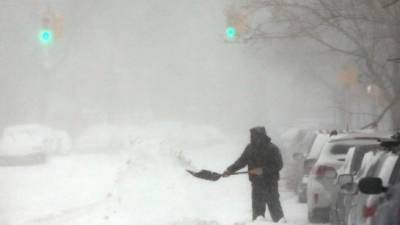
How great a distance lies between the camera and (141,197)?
50.1 feet

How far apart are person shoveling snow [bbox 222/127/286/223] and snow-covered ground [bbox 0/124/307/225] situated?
547 mm

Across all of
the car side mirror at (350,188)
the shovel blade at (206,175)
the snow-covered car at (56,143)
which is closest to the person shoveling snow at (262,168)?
the shovel blade at (206,175)

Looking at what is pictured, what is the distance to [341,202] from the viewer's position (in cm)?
895

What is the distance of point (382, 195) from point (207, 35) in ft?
210

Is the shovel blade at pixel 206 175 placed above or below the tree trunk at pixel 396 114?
below

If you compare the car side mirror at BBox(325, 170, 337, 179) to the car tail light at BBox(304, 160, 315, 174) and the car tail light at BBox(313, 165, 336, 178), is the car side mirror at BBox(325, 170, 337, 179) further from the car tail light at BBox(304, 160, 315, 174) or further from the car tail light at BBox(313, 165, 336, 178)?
the car tail light at BBox(304, 160, 315, 174)

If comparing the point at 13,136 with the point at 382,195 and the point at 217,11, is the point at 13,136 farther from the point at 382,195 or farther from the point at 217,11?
the point at 217,11

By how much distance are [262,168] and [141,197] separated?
15.6 ft

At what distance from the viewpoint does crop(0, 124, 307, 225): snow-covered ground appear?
14586 mm

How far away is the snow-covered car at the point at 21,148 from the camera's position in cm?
3009

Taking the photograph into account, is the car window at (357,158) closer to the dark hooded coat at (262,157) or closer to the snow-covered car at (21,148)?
the dark hooded coat at (262,157)

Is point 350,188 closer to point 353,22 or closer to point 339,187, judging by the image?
point 339,187

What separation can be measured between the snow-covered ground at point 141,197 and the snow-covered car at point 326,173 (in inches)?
25.1

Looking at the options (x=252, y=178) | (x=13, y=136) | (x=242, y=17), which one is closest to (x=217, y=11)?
(x=13, y=136)
